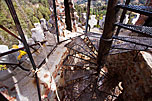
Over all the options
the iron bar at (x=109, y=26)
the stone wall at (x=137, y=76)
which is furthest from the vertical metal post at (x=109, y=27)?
the stone wall at (x=137, y=76)

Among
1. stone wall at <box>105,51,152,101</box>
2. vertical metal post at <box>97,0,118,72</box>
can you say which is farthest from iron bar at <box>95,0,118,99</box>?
stone wall at <box>105,51,152,101</box>

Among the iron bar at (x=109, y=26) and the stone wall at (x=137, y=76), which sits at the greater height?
the iron bar at (x=109, y=26)

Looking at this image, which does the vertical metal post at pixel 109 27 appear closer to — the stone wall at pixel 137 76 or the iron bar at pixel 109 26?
the iron bar at pixel 109 26

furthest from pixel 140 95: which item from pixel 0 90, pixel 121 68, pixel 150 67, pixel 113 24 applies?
pixel 0 90

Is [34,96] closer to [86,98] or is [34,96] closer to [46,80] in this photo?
[46,80]

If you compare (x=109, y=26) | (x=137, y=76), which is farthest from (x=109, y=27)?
(x=137, y=76)

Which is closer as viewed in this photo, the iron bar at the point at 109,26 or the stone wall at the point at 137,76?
the iron bar at the point at 109,26

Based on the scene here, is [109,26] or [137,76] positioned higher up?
[109,26]

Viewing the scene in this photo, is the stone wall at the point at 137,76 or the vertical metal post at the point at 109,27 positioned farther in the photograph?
the stone wall at the point at 137,76

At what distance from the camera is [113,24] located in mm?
1282

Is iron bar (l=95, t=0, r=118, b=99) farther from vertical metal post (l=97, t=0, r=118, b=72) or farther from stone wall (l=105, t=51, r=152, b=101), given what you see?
stone wall (l=105, t=51, r=152, b=101)

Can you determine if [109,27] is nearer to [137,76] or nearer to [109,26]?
[109,26]

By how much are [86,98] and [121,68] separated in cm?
202

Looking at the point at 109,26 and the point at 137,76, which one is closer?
the point at 109,26
